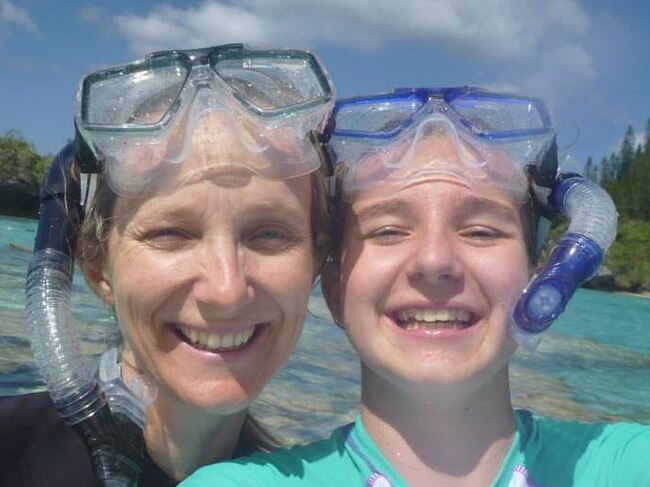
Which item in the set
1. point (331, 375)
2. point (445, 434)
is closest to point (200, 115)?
point (445, 434)

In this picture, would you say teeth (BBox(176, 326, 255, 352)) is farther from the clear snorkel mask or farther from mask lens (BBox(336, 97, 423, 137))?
mask lens (BBox(336, 97, 423, 137))

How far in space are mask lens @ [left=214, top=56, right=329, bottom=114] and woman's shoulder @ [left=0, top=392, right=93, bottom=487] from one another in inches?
48.6

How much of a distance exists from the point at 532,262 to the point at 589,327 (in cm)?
1569

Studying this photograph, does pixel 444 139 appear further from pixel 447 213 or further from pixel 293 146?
pixel 293 146

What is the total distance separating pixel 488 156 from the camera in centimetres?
215

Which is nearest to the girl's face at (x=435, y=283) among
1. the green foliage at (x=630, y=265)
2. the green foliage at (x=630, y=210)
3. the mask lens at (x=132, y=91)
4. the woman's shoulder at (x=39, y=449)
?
the mask lens at (x=132, y=91)

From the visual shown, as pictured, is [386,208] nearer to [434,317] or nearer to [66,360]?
[434,317]

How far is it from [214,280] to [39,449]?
98 cm

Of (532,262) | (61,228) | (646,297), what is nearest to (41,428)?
(61,228)

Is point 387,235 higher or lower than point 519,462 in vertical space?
higher

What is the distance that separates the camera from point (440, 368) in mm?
1893

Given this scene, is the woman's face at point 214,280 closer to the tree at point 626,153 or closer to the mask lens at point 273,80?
the mask lens at point 273,80

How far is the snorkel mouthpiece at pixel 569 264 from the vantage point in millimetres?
1754

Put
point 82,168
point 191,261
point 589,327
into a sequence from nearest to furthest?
point 191,261 < point 82,168 < point 589,327
